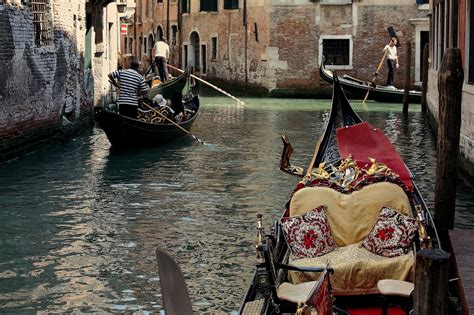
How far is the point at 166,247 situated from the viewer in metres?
5.19

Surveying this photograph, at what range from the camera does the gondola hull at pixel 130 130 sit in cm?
898

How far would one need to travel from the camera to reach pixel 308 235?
388 cm

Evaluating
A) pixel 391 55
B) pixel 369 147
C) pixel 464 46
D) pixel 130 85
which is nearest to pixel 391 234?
pixel 369 147

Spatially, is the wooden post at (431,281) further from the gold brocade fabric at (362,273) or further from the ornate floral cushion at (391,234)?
the ornate floral cushion at (391,234)

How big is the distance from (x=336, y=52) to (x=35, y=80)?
9655 mm

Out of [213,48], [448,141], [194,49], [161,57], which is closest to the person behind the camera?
[448,141]

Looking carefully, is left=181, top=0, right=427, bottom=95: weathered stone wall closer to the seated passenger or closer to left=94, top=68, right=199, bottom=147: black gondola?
left=94, top=68, right=199, bottom=147: black gondola

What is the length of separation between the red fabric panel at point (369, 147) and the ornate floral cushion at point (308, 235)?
A: 0.84m

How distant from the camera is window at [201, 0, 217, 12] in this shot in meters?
21.0

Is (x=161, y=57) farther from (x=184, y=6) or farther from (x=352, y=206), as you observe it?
(x=352, y=206)

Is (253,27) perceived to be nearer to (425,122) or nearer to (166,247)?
(425,122)

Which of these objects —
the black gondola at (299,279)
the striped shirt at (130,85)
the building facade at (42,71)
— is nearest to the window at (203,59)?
the building facade at (42,71)

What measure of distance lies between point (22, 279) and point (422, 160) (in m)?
4.84

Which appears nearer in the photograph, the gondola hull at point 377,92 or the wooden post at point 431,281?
the wooden post at point 431,281
